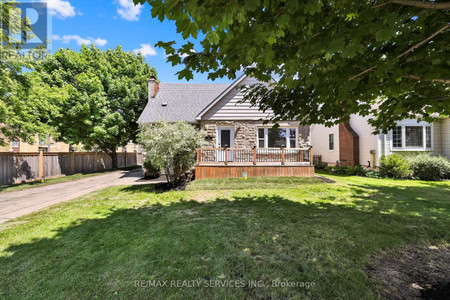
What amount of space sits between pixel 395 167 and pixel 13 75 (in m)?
20.7

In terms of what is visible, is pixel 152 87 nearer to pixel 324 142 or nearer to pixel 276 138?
pixel 276 138

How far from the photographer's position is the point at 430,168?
10.9 metres

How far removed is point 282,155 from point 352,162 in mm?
7891

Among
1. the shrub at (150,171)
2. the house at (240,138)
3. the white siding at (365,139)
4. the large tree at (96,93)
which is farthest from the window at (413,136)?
the large tree at (96,93)

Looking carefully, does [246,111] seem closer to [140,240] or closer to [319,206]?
[319,206]

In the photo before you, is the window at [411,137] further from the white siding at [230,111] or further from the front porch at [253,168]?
the white siding at [230,111]

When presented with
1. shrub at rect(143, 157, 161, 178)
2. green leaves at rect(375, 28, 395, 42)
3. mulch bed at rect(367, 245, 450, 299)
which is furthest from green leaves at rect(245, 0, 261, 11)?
shrub at rect(143, 157, 161, 178)

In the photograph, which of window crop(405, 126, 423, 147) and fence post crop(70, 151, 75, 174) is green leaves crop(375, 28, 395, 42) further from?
fence post crop(70, 151, 75, 174)

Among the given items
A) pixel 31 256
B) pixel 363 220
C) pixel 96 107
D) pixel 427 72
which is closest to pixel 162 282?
pixel 31 256

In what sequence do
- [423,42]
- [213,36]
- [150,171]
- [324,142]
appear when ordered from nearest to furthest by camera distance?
[213,36]
[423,42]
[150,171]
[324,142]

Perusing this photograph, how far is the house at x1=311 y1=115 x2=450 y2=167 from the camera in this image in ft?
41.9

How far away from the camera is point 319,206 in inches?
235

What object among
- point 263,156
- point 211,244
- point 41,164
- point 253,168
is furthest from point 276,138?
point 41,164

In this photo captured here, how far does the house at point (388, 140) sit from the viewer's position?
41.9 feet
